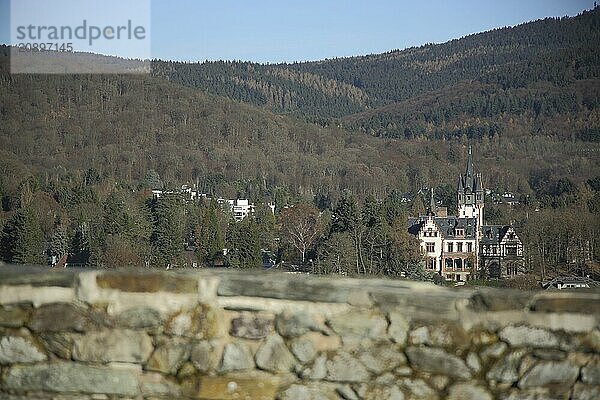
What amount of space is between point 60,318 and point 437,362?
59.1 inches

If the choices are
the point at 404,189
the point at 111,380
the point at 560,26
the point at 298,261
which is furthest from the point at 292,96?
the point at 111,380

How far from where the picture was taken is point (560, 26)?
160625 millimetres

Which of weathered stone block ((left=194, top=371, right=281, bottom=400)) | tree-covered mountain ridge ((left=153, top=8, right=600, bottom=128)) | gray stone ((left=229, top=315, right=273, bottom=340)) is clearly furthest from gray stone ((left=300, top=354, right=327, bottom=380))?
tree-covered mountain ridge ((left=153, top=8, right=600, bottom=128))

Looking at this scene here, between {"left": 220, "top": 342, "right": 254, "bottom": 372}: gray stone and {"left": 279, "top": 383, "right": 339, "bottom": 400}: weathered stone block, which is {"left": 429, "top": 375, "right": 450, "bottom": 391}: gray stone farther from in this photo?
{"left": 220, "top": 342, "right": 254, "bottom": 372}: gray stone

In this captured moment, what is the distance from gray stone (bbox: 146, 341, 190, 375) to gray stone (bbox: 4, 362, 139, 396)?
112 millimetres

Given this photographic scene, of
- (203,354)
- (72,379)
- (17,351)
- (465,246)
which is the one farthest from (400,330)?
(465,246)

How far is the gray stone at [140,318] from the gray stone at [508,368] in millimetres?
1305

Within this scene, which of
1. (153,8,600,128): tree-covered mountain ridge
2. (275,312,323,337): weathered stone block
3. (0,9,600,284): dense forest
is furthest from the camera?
(153,8,600,128): tree-covered mountain ridge

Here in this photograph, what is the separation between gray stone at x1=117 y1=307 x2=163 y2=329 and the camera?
11.7 ft

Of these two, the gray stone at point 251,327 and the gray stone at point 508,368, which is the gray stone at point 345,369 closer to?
the gray stone at point 251,327

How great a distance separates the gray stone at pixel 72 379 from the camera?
11.6 ft

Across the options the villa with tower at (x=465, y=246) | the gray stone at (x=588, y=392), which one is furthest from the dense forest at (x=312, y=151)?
the gray stone at (x=588, y=392)

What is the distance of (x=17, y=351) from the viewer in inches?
142

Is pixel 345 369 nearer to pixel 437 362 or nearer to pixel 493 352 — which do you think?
pixel 437 362
